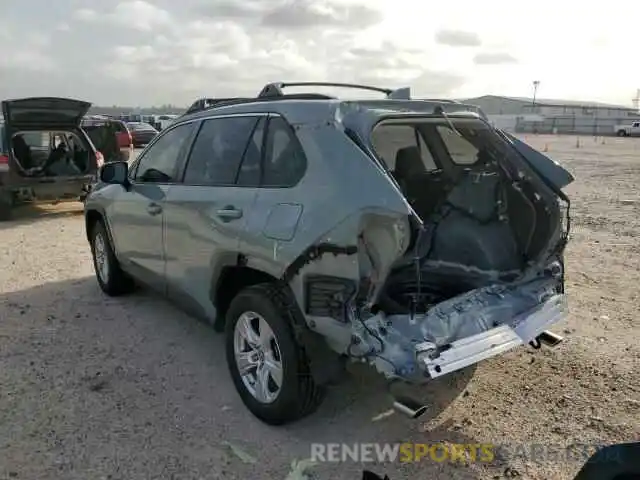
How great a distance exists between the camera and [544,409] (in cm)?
382

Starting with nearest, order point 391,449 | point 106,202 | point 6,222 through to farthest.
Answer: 1. point 391,449
2. point 106,202
3. point 6,222

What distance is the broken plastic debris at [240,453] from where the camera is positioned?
3320mm

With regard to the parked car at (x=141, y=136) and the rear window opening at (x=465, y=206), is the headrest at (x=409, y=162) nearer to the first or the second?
the rear window opening at (x=465, y=206)

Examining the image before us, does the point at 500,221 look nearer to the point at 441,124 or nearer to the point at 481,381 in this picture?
the point at 441,124

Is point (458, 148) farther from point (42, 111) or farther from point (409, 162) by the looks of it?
point (42, 111)

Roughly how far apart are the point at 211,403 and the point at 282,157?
65.8 inches

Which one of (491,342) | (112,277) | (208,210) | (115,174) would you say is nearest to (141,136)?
(112,277)

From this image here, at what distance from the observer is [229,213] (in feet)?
12.6

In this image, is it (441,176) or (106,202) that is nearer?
(441,176)

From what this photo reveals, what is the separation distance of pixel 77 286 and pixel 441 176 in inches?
169

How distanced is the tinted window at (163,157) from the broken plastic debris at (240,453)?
7.16 feet

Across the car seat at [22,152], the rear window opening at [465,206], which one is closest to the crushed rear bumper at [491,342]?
the rear window opening at [465,206]

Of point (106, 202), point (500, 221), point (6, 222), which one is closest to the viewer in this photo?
point (500, 221)

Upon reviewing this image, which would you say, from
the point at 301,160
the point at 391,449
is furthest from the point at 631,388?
the point at 301,160
